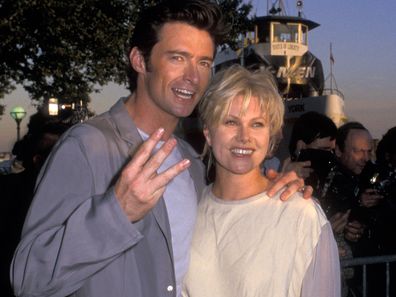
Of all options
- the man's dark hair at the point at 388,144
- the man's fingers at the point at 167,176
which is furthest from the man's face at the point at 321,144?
the man's fingers at the point at 167,176

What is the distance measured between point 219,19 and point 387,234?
2.18 metres

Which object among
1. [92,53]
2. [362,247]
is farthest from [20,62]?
[362,247]

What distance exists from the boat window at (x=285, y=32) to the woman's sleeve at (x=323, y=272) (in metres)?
31.4

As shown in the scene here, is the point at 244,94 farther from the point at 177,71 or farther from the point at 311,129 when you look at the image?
the point at 311,129

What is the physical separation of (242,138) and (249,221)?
1.29 ft

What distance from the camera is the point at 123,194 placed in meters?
1.81

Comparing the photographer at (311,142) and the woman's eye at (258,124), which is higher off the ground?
the woman's eye at (258,124)

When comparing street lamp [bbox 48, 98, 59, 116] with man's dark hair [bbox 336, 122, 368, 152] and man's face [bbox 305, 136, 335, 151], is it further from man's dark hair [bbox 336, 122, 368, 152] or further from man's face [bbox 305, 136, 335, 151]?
man's dark hair [bbox 336, 122, 368, 152]

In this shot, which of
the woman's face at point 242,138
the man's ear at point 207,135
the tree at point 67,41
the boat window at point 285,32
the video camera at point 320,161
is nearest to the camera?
the woman's face at point 242,138

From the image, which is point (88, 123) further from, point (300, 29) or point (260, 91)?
point (300, 29)

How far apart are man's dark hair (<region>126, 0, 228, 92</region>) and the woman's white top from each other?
938 millimetres

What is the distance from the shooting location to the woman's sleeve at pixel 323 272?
2213 millimetres

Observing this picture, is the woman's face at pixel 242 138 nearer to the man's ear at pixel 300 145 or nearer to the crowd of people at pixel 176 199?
the crowd of people at pixel 176 199

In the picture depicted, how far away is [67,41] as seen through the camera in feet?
48.0
